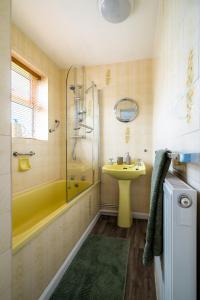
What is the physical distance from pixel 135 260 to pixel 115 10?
2.48m

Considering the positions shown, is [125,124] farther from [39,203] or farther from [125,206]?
[39,203]

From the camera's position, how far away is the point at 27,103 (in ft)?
7.31

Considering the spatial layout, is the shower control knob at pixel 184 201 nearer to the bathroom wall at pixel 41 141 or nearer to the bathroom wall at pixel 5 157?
the bathroom wall at pixel 5 157

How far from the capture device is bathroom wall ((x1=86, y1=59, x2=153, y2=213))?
8.39 feet

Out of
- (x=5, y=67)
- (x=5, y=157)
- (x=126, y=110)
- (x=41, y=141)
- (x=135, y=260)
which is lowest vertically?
(x=135, y=260)

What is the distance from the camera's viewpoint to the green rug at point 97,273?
1250 mm

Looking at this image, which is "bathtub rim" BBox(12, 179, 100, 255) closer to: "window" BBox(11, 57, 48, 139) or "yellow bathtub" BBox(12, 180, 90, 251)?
"yellow bathtub" BBox(12, 180, 90, 251)

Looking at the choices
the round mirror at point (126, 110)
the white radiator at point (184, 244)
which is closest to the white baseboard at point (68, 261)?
the white radiator at point (184, 244)

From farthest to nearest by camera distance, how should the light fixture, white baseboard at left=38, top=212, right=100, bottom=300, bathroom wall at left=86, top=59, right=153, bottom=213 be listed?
bathroom wall at left=86, top=59, right=153, bottom=213, the light fixture, white baseboard at left=38, top=212, right=100, bottom=300

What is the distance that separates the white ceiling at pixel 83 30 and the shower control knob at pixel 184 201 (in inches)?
72.5

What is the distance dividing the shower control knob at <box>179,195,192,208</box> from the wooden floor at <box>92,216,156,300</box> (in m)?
1.18

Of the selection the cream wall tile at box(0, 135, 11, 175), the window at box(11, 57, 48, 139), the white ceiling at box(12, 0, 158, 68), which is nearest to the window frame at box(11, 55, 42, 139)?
the window at box(11, 57, 48, 139)

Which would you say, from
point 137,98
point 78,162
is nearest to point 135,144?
point 137,98

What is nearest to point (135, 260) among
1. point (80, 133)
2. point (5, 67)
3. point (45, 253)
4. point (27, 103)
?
point (45, 253)
